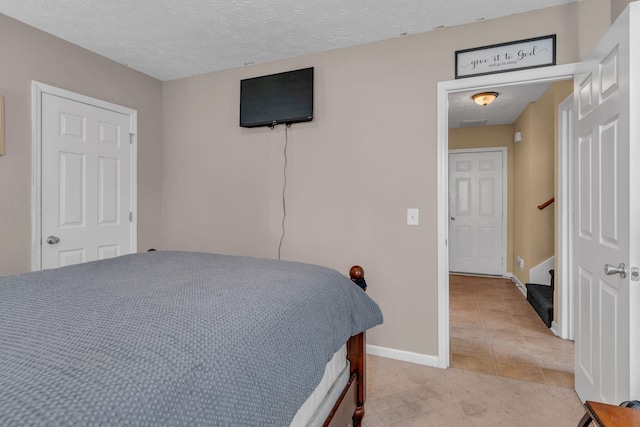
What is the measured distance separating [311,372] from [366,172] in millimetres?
1857

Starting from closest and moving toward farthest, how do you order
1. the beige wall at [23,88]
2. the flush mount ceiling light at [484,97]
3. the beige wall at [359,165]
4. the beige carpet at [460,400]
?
1. the beige carpet at [460,400]
2. the beige wall at [23,88]
3. the beige wall at [359,165]
4. the flush mount ceiling light at [484,97]

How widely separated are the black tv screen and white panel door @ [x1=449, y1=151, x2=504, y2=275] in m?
3.60

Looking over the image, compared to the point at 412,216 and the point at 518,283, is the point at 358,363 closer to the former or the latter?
the point at 412,216

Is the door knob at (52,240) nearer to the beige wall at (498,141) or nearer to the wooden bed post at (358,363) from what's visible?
the wooden bed post at (358,363)

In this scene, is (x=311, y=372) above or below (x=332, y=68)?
below

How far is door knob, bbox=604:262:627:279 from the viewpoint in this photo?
144 cm

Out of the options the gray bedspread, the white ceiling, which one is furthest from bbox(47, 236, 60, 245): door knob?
the white ceiling

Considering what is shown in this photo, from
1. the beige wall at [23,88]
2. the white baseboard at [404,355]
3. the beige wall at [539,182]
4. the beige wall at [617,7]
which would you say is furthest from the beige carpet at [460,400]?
the beige wall at [23,88]

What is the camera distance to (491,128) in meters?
5.38

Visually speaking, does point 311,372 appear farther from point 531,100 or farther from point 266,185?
point 531,100

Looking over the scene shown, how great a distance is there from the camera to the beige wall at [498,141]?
5277 mm

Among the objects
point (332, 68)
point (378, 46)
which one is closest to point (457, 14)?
point (378, 46)

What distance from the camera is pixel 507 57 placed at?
2.31 m

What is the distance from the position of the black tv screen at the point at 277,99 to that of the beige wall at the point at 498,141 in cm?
363
